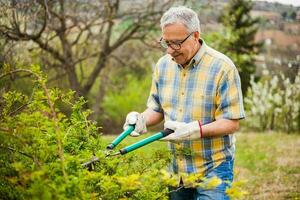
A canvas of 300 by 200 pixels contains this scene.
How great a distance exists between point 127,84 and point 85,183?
19.1 metres

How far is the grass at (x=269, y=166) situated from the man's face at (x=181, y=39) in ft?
4.64

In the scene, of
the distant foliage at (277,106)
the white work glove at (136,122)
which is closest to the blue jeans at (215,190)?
the white work glove at (136,122)

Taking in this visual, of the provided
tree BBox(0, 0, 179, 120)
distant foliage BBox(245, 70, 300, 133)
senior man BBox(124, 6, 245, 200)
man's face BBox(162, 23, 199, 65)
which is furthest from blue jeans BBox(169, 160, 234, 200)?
distant foliage BBox(245, 70, 300, 133)

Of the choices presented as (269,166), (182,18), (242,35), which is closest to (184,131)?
(182,18)

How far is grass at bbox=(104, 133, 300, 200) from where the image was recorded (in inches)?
253

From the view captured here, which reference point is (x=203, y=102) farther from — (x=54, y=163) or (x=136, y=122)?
(x=54, y=163)

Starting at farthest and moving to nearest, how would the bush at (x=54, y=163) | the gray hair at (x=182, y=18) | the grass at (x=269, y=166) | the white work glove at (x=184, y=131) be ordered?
the grass at (x=269, y=166) → the gray hair at (x=182, y=18) → the white work glove at (x=184, y=131) → the bush at (x=54, y=163)

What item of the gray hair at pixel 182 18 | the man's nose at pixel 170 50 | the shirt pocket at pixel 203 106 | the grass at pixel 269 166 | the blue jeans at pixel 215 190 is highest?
the gray hair at pixel 182 18

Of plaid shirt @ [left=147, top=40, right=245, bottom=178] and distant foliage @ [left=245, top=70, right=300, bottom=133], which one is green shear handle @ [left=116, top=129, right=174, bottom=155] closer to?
plaid shirt @ [left=147, top=40, right=245, bottom=178]

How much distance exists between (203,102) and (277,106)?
40.1 feet

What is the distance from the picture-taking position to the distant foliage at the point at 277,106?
46.7 ft

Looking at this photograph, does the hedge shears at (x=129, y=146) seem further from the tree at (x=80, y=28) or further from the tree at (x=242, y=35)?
the tree at (x=242, y=35)

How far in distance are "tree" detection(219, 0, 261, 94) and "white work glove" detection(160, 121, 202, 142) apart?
532 inches

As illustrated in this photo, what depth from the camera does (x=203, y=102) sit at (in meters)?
3.33
